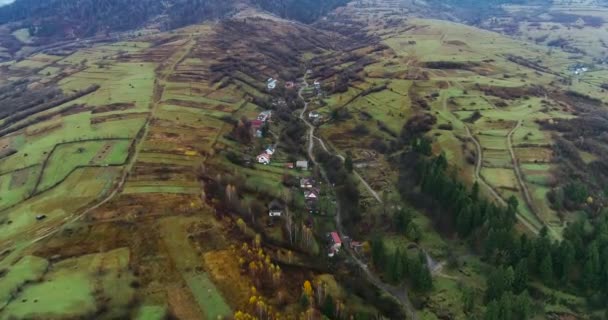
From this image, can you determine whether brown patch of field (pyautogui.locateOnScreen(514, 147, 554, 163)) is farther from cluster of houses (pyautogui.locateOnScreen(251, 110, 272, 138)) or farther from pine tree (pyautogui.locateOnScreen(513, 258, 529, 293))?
cluster of houses (pyautogui.locateOnScreen(251, 110, 272, 138))

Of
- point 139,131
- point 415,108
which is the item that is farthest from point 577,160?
point 139,131

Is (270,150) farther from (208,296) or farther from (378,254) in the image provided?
(208,296)

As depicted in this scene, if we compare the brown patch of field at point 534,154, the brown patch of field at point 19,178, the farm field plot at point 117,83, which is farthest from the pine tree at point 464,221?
the farm field plot at point 117,83

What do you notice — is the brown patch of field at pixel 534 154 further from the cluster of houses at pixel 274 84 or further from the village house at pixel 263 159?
the cluster of houses at pixel 274 84

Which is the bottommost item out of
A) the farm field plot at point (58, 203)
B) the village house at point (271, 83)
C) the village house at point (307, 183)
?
the village house at point (307, 183)

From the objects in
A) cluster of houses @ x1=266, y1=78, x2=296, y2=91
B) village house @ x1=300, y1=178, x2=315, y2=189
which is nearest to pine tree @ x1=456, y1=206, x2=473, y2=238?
village house @ x1=300, y1=178, x2=315, y2=189

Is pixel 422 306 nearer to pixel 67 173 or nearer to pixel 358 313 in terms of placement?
pixel 358 313

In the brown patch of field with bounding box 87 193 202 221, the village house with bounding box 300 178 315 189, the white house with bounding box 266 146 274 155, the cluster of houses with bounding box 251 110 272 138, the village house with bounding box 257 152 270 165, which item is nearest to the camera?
the brown patch of field with bounding box 87 193 202 221
